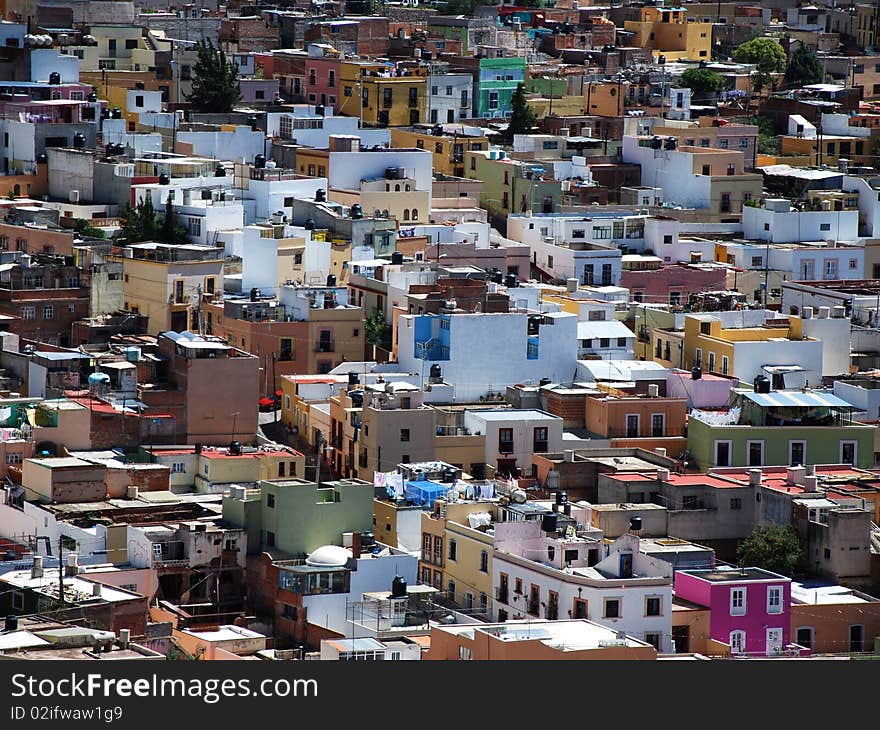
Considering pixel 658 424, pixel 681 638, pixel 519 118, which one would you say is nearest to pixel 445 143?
pixel 519 118

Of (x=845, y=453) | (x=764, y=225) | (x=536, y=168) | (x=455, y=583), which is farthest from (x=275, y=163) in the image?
(x=455, y=583)

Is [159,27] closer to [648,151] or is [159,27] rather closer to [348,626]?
[648,151]

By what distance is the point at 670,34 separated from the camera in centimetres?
9419

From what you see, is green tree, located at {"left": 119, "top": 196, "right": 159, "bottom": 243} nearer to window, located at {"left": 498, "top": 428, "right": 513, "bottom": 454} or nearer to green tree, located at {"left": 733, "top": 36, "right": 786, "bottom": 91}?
window, located at {"left": 498, "top": 428, "right": 513, "bottom": 454}

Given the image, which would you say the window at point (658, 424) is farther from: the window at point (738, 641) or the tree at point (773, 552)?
the window at point (738, 641)

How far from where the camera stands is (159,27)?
8594 centimetres

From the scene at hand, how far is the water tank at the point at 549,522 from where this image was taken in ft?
144

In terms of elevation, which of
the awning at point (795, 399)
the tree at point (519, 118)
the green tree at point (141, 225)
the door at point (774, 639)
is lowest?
the door at point (774, 639)

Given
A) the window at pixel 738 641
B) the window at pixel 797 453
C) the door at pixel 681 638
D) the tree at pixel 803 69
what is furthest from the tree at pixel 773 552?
the tree at pixel 803 69

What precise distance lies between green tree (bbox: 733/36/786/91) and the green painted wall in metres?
36.7

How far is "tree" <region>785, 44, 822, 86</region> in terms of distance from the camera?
291ft

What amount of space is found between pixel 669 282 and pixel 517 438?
12656mm

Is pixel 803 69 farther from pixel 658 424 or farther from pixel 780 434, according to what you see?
pixel 780 434

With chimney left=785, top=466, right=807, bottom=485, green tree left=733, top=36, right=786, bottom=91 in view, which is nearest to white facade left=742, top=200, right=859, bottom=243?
green tree left=733, top=36, right=786, bottom=91
